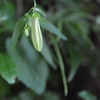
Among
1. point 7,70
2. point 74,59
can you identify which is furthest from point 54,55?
point 7,70

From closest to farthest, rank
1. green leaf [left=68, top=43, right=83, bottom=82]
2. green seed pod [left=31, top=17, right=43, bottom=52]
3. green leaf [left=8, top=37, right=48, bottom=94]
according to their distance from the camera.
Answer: green seed pod [left=31, top=17, right=43, bottom=52] < green leaf [left=8, top=37, right=48, bottom=94] < green leaf [left=68, top=43, right=83, bottom=82]

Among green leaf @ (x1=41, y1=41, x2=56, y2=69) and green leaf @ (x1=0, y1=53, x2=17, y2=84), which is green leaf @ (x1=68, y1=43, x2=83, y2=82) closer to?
green leaf @ (x1=41, y1=41, x2=56, y2=69)

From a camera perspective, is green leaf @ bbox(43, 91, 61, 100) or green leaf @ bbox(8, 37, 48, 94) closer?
green leaf @ bbox(8, 37, 48, 94)

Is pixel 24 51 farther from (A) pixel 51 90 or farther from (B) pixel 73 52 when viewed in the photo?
(A) pixel 51 90

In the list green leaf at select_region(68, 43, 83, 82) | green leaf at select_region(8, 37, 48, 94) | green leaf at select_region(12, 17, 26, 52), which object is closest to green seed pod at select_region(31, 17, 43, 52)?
green leaf at select_region(12, 17, 26, 52)

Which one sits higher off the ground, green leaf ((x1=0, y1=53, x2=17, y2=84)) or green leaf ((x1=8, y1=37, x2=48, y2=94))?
green leaf ((x1=0, y1=53, x2=17, y2=84))

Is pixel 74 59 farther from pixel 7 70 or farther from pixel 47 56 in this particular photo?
pixel 7 70

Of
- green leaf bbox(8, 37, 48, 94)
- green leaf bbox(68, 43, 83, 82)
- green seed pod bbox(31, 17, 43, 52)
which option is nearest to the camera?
green seed pod bbox(31, 17, 43, 52)

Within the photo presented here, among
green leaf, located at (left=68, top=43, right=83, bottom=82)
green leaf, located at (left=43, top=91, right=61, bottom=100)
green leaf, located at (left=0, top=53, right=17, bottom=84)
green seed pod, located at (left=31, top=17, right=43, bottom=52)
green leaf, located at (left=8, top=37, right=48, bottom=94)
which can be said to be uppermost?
green seed pod, located at (left=31, top=17, right=43, bottom=52)
